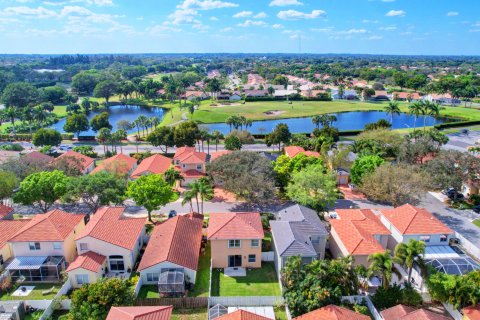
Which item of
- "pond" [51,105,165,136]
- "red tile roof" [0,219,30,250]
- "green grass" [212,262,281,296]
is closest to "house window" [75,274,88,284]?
"red tile roof" [0,219,30,250]

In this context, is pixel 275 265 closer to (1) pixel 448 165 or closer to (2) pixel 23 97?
(1) pixel 448 165

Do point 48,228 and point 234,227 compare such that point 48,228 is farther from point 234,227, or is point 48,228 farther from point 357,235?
point 357,235

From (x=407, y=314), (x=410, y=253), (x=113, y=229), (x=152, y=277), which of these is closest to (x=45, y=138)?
(x=113, y=229)

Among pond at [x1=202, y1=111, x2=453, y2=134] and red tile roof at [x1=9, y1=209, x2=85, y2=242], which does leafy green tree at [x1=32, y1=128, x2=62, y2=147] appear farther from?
red tile roof at [x1=9, y1=209, x2=85, y2=242]

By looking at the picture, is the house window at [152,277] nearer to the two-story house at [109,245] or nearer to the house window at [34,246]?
the two-story house at [109,245]

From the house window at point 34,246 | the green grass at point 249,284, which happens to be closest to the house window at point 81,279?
the house window at point 34,246

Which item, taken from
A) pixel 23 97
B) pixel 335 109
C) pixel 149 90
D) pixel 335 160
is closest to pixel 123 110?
pixel 149 90
